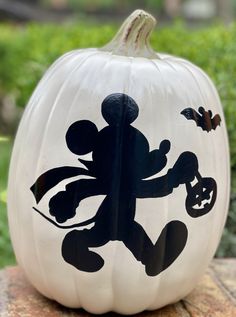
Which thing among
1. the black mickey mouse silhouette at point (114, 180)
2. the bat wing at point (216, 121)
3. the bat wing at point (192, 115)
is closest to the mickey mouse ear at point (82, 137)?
the black mickey mouse silhouette at point (114, 180)

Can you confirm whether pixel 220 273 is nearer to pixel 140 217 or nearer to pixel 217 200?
pixel 217 200

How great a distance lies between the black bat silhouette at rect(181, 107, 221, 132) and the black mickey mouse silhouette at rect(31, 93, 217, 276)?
11 centimetres

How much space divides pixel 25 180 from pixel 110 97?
0.37 metres

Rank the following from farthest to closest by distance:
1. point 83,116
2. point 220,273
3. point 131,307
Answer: point 220,273, point 131,307, point 83,116

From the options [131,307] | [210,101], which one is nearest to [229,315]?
[131,307]

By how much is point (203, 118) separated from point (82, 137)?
39 cm

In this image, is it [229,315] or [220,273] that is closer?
[229,315]

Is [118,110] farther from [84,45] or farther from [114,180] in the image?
[84,45]

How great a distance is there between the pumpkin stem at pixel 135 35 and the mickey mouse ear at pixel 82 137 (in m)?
0.31

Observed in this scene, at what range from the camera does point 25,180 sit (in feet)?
6.36

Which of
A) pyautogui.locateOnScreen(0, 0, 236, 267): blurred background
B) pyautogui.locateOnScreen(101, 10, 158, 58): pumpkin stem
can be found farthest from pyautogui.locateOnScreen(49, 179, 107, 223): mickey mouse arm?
pyautogui.locateOnScreen(101, 10, 158, 58): pumpkin stem

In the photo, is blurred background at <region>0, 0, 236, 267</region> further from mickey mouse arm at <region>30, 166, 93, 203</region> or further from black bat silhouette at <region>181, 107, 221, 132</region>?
black bat silhouette at <region>181, 107, 221, 132</region>

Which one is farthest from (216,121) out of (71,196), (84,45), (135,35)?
(84,45)

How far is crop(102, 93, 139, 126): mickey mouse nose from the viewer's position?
1.85 metres
